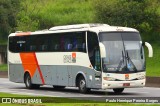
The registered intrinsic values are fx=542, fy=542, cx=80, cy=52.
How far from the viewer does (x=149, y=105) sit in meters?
17.9

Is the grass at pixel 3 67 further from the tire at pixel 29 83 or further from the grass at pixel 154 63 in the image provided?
the tire at pixel 29 83

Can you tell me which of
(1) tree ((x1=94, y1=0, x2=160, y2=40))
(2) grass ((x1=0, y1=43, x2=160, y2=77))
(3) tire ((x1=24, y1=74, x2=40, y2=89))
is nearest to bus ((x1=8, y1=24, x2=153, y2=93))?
(3) tire ((x1=24, y1=74, x2=40, y2=89))

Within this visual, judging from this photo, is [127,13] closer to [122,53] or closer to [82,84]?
[82,84]

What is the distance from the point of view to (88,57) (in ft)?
87.5

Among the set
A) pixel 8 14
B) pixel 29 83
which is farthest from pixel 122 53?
pixel 8 14

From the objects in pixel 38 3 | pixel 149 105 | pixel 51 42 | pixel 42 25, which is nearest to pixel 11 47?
pixel 51 42

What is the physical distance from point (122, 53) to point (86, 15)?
A: 36.0 m

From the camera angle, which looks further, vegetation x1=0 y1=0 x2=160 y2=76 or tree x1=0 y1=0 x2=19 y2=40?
tree x1=0 y1=0 x2=19 y2=40

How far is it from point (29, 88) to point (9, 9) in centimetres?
3241

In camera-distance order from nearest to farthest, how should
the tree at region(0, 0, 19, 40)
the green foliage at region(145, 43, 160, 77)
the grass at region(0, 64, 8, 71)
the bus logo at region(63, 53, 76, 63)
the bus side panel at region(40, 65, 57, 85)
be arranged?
the bus logo at region(63, 53, 76, 63) < the bus side panel at region(40, 65, 57, 85) < the green foliage at region(145, 43, 160, 77) < the grass at region(0, 64, 8, 71) < the tree at region(0, 0, 19, 40)

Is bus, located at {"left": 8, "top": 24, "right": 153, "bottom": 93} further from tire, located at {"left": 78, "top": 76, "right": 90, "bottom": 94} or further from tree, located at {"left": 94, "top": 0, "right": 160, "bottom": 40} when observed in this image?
tree, located at {"left": 94, "top": 0, "right": 160, "bottom": 40}

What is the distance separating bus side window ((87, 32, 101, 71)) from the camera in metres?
25.9

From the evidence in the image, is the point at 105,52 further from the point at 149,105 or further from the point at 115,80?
the point at 149,105

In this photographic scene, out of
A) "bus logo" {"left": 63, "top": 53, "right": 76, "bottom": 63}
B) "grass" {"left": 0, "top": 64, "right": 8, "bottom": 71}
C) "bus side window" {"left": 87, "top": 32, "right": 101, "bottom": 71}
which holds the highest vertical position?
"bus side window" {"left": 87, "top": 32, "right": 101, "bottom": 71}
